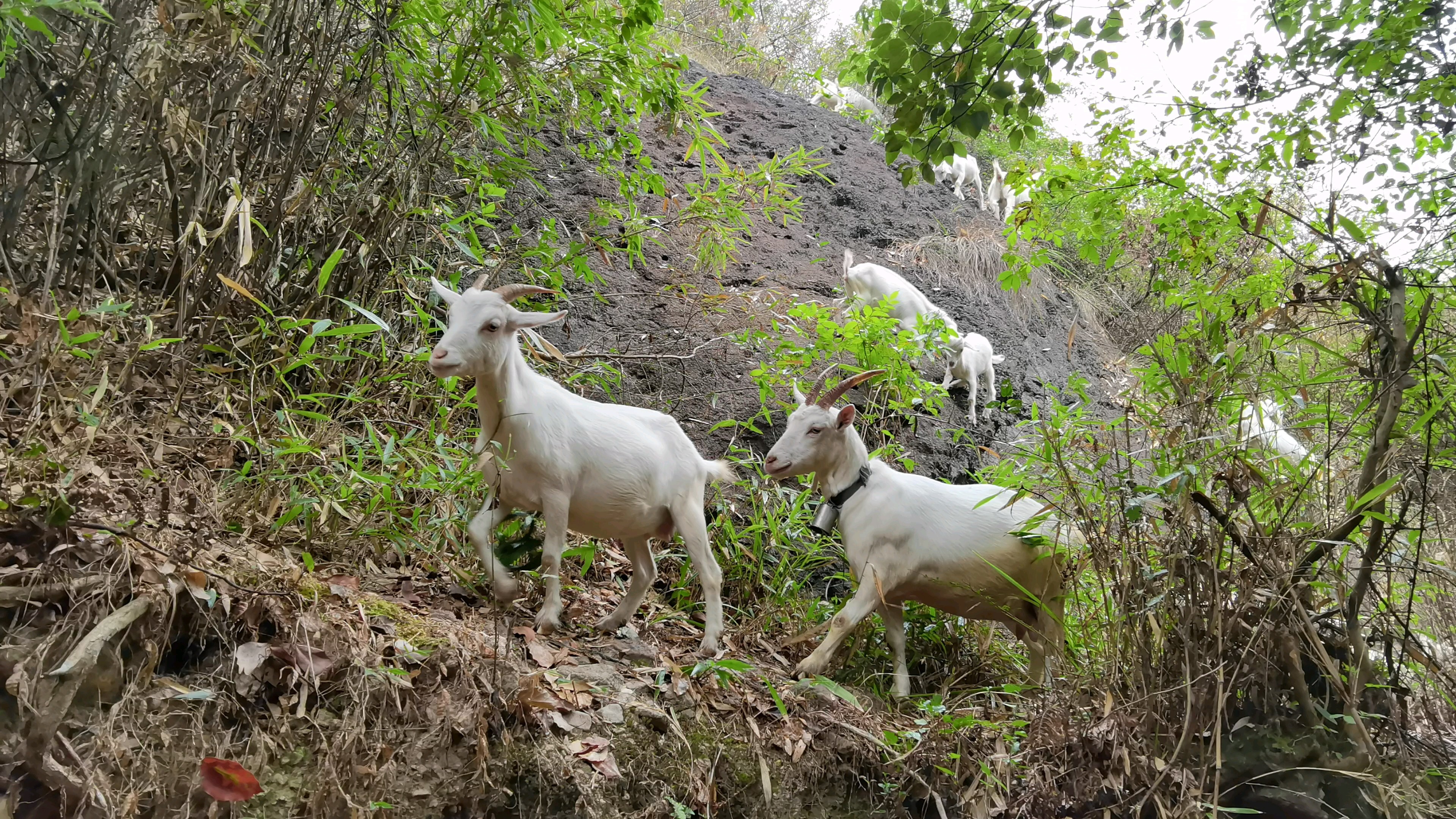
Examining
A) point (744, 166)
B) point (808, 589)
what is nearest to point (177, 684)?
point (808, 589)

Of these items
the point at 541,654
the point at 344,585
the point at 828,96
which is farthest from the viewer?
the point at 828,96

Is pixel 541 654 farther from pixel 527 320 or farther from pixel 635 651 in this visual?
pixel 527 320

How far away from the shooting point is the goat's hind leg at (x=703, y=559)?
3.80 meters

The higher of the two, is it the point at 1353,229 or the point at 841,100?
the point at 841,100

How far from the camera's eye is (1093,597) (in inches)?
126

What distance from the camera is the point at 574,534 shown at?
4.53 meters

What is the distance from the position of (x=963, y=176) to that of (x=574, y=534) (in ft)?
A: 33.8

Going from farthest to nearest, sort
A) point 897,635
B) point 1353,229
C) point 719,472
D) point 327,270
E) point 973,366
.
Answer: point 973,366 → point 897,635 → point 719,472 → point 327,270 → point 1353,229

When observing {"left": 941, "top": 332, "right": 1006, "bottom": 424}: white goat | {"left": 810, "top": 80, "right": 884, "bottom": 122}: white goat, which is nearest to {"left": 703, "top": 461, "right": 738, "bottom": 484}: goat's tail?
{"left": 941, "top": 332, "right": 1006, "bottom": 424}: white goat

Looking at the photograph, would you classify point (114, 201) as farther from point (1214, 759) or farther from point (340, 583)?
point (1214, 759)

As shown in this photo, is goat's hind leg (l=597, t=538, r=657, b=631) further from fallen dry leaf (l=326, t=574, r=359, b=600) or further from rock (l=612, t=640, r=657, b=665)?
fallen dry leaf (l=326, t=574, r=359, b=600)

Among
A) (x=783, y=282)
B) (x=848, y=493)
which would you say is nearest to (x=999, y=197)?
(x=783, y=282)

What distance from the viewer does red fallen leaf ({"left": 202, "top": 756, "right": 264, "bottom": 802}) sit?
197cm

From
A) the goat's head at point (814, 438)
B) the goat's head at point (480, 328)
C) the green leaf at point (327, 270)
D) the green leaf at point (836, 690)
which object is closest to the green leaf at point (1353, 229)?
the goat's head at point (814, 438)
